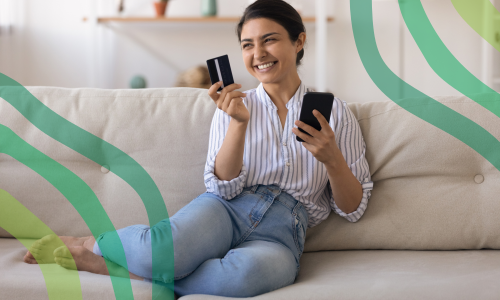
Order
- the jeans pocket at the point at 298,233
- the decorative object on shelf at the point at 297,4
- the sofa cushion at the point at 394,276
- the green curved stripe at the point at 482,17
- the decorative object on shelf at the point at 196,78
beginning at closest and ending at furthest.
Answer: the sofa cushion at the point at 394,276, the jeans pocket at the point at 298,233, the green curved stripe at the point at 482,17, the decorative object on shelf at the point at 196,78, the decorative object on shelf at the point at 297,4

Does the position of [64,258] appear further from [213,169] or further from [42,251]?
[213,169]

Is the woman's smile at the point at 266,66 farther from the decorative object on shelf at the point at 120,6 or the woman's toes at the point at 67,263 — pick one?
the decorative object on shelf at the point at 120,6

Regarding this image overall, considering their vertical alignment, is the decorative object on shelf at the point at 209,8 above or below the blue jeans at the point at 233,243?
above

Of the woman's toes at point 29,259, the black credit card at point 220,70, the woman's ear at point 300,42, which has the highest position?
the woman's ear at point 300,42

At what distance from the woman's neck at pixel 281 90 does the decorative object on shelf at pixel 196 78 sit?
1.90 metres

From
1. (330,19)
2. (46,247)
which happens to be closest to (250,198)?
(46,247)

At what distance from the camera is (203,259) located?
96cm

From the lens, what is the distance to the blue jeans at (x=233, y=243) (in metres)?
0.90

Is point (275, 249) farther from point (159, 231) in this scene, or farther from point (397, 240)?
point (397, 240)

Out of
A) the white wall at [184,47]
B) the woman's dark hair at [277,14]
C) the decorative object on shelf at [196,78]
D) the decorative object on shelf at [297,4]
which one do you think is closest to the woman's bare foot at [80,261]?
the woman's dark hair at [277,14]

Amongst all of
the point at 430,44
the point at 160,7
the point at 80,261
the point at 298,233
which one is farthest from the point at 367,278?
the point at 430,44

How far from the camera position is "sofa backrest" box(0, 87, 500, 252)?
1.16 m

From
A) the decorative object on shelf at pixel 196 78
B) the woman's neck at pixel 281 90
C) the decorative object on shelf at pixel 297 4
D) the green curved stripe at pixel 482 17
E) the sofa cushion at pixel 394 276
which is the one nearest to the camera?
the sofa cushion at pixel 394 276

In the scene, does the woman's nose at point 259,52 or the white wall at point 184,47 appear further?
the white wall at point 184,47
